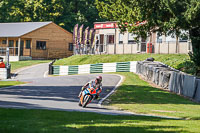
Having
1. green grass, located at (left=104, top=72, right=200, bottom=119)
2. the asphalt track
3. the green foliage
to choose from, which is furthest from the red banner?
the green foliage

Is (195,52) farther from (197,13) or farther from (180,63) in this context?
(180,63)

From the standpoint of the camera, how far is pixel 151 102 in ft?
69.6

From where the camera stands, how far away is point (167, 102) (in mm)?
21188

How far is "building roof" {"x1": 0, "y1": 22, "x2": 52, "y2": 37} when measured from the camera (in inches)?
2346

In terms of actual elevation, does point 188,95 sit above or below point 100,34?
below

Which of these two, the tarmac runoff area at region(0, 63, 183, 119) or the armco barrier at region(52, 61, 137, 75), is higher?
the armco barrier at region(52, 61, 137, 75)

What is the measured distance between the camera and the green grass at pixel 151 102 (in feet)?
56.3

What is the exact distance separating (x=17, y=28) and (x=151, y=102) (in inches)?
1752

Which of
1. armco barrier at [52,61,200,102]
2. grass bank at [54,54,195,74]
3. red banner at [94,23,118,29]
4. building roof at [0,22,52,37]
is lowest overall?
armco barrier at [52,61,200,102]

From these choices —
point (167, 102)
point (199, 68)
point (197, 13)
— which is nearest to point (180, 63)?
point (199, 68)

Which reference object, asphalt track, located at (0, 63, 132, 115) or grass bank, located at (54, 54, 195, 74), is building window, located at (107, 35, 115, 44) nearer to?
grass bank, located at (54, 54, 195, 74)

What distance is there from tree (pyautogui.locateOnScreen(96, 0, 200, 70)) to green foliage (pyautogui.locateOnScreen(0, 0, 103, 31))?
127ft

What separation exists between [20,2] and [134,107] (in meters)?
56.8

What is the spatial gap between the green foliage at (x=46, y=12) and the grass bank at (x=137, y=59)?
23919 mm
